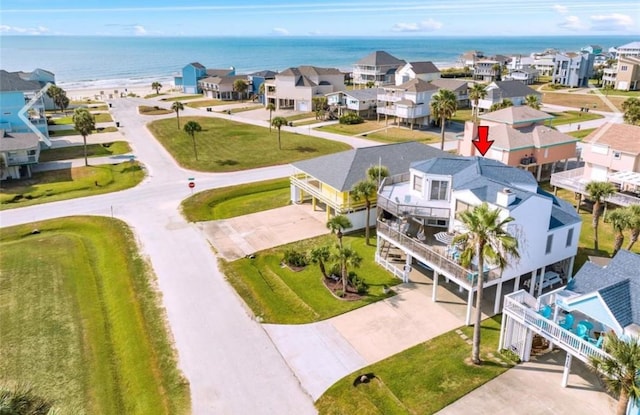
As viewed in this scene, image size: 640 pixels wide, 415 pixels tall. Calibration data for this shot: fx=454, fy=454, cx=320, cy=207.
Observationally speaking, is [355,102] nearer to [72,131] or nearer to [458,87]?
[458,87]

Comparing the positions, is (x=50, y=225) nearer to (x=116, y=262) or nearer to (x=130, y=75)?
(x=116, y=262)

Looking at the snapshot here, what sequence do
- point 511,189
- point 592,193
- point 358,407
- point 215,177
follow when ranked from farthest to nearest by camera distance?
point 215,177, point 592,193, point 511,189, point 358,407

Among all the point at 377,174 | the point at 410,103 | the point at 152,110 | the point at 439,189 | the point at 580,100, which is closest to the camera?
the point at 439,189

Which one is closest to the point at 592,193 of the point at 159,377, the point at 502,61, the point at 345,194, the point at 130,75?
the point at 345,194

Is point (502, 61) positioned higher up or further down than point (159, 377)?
higher up

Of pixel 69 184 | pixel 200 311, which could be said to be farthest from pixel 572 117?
pixel 69 184

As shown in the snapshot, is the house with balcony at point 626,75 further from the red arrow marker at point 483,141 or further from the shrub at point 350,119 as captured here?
the red arrow marker at point 483,141

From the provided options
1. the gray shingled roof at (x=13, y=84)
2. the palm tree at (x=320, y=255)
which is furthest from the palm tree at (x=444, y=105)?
the gray shingled roof at (x=13, y=84)
